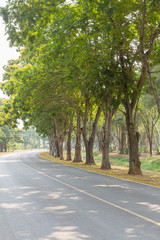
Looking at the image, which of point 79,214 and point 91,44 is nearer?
point 79,214

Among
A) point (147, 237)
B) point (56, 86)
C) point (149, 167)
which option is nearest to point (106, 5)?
point (147, 237)

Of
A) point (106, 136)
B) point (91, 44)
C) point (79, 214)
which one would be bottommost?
point (79, 214)

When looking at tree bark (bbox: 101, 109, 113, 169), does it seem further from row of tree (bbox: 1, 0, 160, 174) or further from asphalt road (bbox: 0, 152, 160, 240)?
asphalt road (bbox: 0, 152, 160, 240)

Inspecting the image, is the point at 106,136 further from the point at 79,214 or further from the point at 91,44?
the point at 79,214

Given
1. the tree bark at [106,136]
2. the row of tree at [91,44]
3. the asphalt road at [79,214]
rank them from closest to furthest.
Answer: the asphalt road at [79,214]
the row of tree at [91,44]
the tree bark at [106,136]

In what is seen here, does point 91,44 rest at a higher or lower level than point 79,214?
higher

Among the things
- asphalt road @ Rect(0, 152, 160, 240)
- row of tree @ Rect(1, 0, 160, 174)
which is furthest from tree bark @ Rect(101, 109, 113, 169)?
asphalt road @ Rect(0, 152, 160, 240)

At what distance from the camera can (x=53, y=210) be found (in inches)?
329

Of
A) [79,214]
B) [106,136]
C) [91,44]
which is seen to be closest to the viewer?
[79,214]

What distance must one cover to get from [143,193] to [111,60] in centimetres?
862

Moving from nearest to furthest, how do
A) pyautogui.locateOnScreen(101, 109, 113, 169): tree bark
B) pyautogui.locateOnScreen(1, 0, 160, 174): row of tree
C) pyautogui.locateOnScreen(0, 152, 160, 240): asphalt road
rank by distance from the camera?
pyautogui.locateOnScreen(0, 152, 160, 240): asphalt road, pyautogui.locateOnScreen(1, 0, 160, 174): row of tree, pyautogui.locateOnScreen(101, 109, 113, 169): tree bark

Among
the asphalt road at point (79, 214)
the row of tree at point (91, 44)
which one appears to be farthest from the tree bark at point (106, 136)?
the asphalt road at point (79, 214)

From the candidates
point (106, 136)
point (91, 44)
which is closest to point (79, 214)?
point (91, 44)

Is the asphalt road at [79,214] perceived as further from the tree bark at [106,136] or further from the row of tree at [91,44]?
the tree bark at [106,136]
